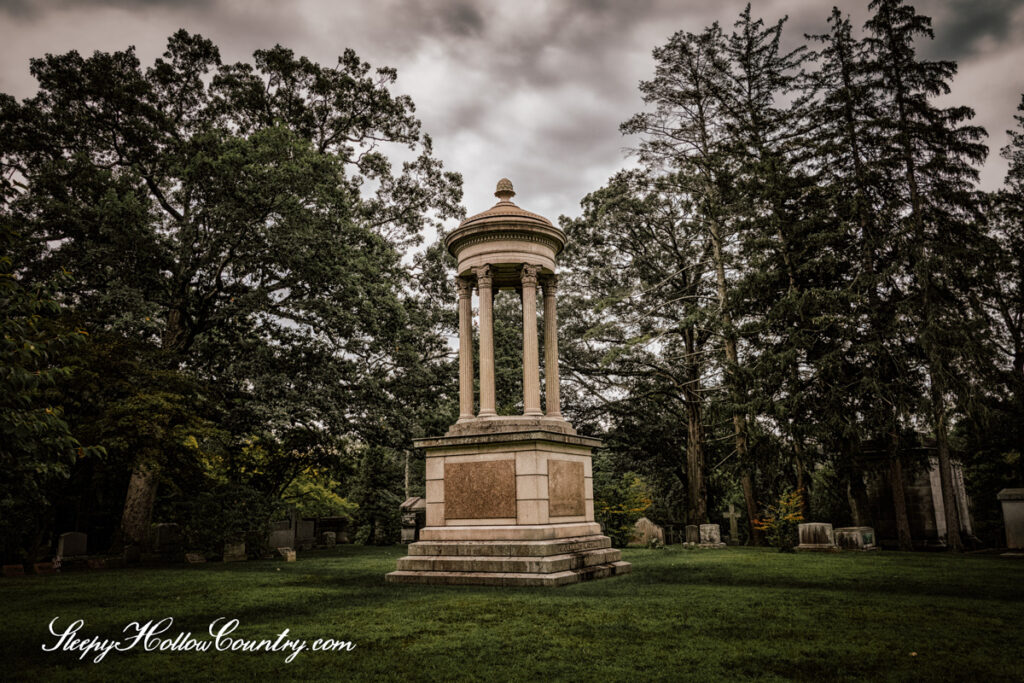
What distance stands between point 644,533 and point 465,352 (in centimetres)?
1460

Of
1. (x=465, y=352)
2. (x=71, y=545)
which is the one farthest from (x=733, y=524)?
(x=71, y=545)

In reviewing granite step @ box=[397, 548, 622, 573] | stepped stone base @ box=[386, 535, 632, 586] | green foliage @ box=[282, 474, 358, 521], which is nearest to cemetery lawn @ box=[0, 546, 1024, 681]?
stepped stone base @ box=[386, 535, 632, 586]

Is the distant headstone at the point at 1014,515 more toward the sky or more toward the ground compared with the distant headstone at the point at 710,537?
more toward the sky

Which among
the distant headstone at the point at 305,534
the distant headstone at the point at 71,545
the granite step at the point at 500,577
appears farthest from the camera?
the distant headstone at the point at 305,534

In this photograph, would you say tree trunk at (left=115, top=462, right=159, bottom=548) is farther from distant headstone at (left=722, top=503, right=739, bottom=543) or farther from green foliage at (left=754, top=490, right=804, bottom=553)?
distant headstone at (left=722, top=503, right=739, bottom=543)

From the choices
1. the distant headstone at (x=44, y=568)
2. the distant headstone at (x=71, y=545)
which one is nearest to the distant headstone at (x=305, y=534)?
the distant headstone at (x=71, y=545)

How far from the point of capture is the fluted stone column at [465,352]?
42.8 ft

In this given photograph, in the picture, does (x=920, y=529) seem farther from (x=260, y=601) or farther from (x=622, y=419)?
(x=260, y=601)

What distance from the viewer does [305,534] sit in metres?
25.6

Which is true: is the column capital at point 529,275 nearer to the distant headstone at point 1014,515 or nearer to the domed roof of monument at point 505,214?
the domed roof of monument at point 505,214

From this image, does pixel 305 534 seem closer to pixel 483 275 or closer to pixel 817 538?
pixel 483 275

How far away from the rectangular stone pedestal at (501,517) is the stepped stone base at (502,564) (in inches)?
0.6

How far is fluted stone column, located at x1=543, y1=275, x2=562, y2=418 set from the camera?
42.9 feet

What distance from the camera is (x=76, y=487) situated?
1858 cm
